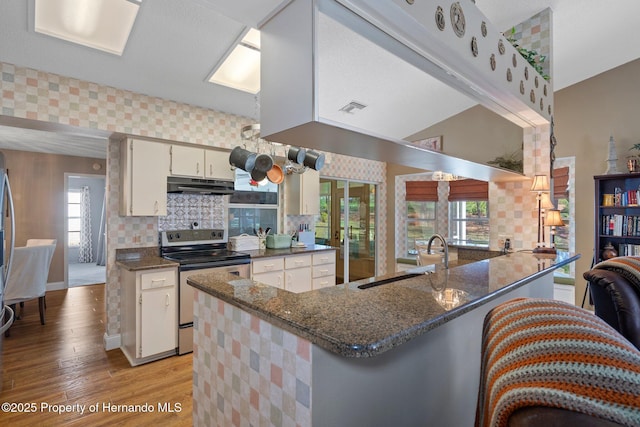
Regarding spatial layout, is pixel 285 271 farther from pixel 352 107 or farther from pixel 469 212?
pixel 469 212

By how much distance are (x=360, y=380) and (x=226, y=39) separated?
2.39 metres

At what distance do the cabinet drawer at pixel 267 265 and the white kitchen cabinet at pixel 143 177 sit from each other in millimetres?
1057

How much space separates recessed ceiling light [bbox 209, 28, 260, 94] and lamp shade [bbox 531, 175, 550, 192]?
2.54 m

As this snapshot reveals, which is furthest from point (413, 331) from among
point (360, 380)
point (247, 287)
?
point (247, 287)

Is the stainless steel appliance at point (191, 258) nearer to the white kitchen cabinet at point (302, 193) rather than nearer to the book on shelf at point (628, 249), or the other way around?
the white kitchen cabinet at point (302, 193)

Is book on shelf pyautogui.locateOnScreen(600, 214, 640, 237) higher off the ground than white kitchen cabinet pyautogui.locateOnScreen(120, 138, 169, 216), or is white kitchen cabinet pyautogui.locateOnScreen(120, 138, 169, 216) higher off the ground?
white kitchen cabinet pyautogui.locateOnScreen(120, 138, 169, 216)

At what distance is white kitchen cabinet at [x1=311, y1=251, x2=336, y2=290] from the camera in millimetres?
4038

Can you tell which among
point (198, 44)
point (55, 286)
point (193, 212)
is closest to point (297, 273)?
point (193, 212)

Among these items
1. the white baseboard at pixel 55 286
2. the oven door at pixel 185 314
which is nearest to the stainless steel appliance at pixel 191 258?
the oven door at pixel 185 314

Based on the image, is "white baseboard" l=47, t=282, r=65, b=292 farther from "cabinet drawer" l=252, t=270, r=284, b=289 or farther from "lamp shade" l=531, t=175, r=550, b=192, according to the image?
"lamp shade" l=531, t=175, r=550, b=192

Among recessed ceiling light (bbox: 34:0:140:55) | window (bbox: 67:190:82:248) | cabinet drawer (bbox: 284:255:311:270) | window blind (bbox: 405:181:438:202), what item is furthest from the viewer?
window (bbox: 67:190:82:248)

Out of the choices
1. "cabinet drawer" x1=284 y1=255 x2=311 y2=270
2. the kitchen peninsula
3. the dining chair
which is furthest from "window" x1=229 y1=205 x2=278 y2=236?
the kitchen peninsula

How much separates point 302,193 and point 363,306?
10.7 ft

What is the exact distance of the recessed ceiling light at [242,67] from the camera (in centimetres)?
246
